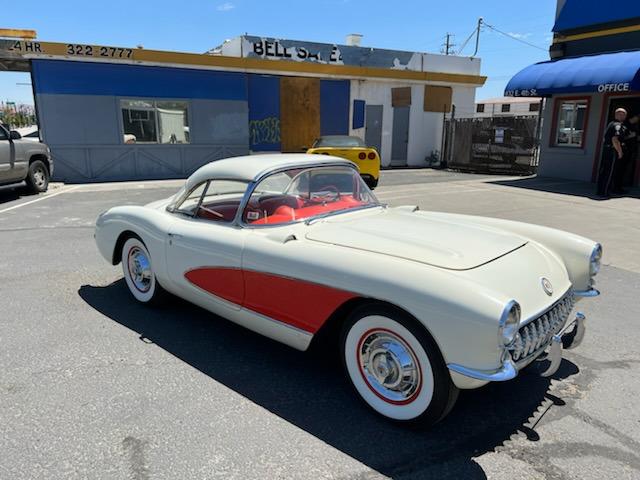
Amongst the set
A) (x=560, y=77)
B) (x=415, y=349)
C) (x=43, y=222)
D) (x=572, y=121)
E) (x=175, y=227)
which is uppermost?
(x=560, y=77)

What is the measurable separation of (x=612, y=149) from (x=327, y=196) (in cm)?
948

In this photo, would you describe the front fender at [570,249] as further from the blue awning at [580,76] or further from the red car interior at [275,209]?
the blue awning at [580,76]

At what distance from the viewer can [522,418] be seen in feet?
9.11

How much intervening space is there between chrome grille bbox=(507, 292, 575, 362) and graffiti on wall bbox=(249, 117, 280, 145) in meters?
16.2

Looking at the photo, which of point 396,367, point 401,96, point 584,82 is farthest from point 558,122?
point 396,367

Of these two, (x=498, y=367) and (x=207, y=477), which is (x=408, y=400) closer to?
(x=498, y=367)

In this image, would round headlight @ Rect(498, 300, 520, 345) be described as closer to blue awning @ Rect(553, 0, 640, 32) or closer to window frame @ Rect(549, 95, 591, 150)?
blue awning @ Rect(553, 0, 640, 32)

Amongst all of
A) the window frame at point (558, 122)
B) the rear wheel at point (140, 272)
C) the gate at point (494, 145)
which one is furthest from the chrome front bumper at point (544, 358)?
the gate at point (494, 145)

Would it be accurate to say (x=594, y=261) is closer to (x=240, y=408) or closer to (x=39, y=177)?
(x=240, y=408)

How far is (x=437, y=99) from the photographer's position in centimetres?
2128

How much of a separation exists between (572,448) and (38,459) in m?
2.71

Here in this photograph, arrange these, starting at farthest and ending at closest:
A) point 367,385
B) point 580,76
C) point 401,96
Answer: point 401,96, point 580,76, point 367,385

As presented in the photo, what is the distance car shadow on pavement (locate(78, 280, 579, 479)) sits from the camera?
2465mm

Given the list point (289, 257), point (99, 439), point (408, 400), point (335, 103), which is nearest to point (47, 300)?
point (99, 439)
